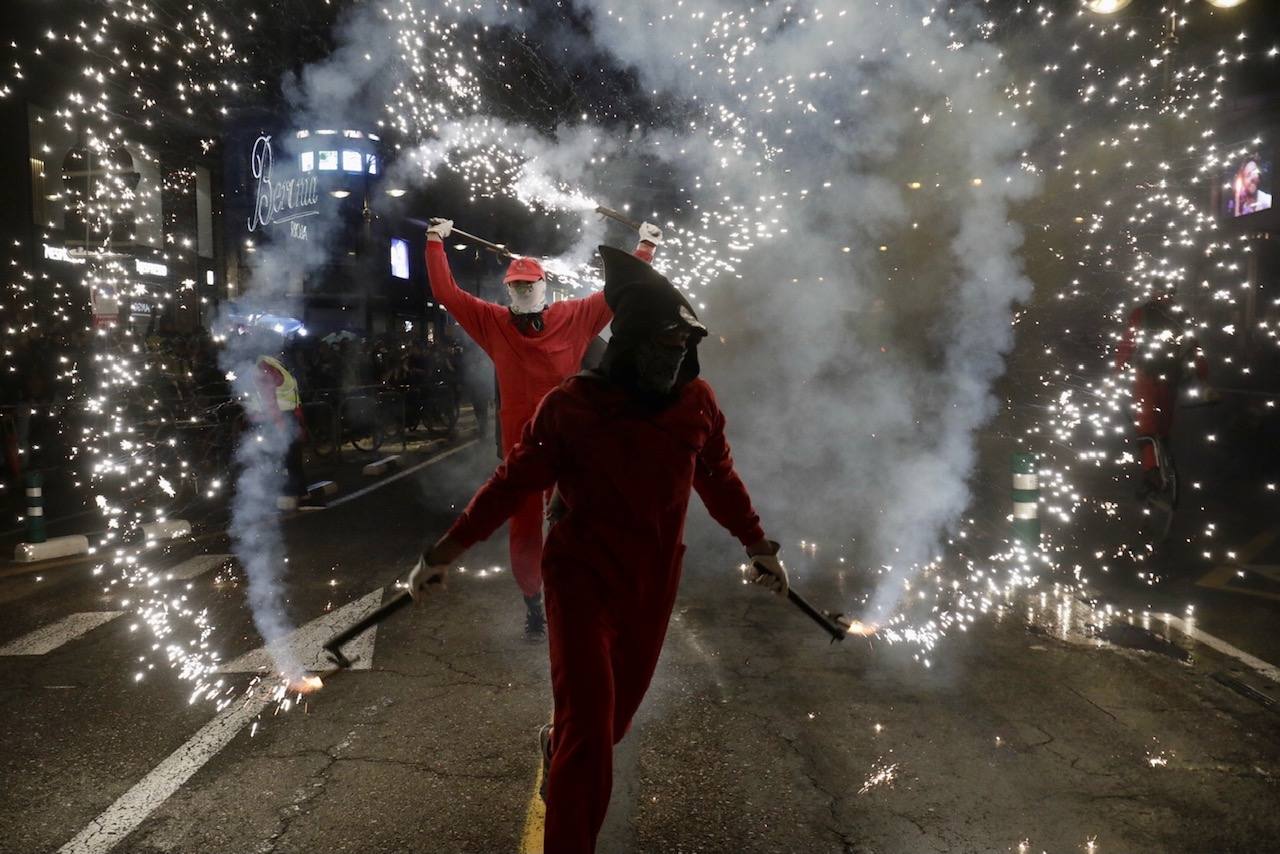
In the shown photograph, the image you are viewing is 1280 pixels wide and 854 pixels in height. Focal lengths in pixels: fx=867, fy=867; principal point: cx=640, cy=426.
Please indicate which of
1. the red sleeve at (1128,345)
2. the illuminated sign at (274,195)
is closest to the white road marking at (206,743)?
the red sleeve at (1128,345)

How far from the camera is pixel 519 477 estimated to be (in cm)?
266

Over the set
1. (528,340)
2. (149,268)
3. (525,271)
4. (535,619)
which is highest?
(149,268)

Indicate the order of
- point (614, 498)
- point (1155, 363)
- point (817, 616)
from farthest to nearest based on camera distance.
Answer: point (1155, 363) → point (817, 616) → point (614, 498)

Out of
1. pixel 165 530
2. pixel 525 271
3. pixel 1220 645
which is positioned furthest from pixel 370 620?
pixel 165 530

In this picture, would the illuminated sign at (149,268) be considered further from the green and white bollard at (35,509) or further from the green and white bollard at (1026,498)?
the green and white bollard at (1026,498)

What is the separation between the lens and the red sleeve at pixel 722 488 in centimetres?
294

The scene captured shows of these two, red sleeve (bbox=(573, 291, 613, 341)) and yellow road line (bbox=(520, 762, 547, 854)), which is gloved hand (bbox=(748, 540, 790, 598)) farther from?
red sleeve (bbox=(573, 291, 613, 341))

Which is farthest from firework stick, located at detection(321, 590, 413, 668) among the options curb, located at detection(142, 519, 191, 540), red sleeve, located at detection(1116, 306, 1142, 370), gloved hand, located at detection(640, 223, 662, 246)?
red sleeve, located at detection(1116, 306, 1142, 370)

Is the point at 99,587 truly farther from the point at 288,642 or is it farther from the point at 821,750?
the point at 821,750

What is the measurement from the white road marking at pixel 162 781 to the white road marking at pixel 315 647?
47cm

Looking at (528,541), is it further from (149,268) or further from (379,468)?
(149,268)

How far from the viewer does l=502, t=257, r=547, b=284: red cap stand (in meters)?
4.66

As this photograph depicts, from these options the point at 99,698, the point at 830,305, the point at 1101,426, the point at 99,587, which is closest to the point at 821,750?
the point at 99,698

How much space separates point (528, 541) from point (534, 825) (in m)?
1.91
